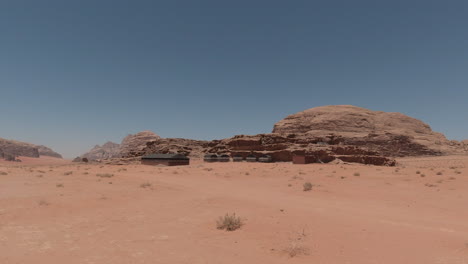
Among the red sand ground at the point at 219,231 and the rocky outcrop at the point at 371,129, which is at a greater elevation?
the rocky outcrop at the point at 371,129

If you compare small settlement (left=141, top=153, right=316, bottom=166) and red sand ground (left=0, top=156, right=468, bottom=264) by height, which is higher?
small settlement (left=141, top=153, right=316, bottom=166)

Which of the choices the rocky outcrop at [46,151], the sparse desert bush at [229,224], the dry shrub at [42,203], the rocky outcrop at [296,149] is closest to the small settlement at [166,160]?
the rocky outcrop at [296,149]

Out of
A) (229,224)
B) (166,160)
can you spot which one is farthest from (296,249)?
(166,160)

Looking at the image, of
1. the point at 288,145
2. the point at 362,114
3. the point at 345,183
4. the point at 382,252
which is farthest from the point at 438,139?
the point at 382,252

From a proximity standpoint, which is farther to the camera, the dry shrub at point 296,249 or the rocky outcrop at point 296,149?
the rocky outcrop at point 296,149

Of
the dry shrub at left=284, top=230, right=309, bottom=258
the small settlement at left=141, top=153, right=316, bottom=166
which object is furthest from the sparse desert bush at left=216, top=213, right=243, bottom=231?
the small settlement at left=141, top=153, right=316, bottom=166

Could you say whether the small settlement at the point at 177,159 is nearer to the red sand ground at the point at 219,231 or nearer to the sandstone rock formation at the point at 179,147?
the sandstone rock formation at the point at 179,147

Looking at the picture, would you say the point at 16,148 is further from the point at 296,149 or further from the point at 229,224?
the point at 229,224

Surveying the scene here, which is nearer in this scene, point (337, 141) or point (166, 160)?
point (166, 160)

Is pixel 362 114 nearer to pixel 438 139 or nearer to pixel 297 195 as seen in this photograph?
pixel 438 139

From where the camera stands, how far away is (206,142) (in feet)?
226

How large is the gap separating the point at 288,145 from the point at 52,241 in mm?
45412

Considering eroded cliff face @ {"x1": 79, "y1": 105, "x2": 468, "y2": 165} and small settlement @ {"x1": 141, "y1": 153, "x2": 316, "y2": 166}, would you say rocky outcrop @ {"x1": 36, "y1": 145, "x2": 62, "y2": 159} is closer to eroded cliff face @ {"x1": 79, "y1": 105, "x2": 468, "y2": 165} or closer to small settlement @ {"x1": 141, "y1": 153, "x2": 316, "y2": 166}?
eroded cliff face @ {"x1": 79, "y1": 105, "x2": 468, "y2": 165}

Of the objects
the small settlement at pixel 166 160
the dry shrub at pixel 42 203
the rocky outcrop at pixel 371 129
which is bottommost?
the dry shrub at pixel 42 203
